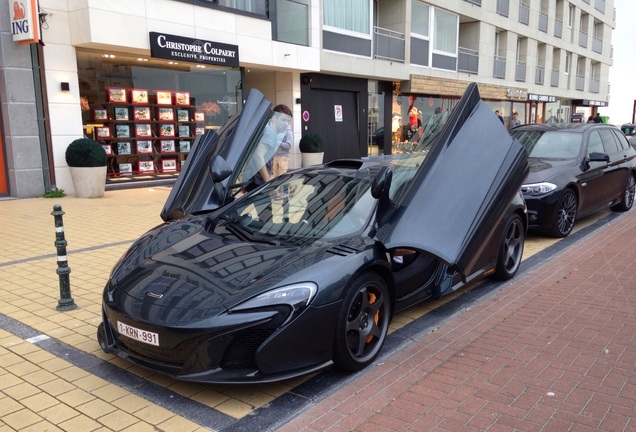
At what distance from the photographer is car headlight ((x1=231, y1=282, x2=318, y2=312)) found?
318 centimetres

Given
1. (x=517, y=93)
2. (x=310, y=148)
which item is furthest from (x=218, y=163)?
(x=517, y=93)

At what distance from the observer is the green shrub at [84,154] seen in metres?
11.7

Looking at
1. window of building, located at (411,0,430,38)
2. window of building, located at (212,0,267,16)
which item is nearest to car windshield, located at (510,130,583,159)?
window of building, located at (212,0,267,16)

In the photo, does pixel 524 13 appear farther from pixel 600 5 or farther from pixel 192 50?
pixel 192 50

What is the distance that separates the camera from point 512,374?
12.0ft

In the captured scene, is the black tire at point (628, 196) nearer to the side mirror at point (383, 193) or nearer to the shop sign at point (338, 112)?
the side mirror at point (383, 193)

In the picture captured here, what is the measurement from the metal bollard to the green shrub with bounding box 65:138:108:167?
7.53 meters

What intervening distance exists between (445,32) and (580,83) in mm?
20844

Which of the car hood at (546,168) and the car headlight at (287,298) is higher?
the car hood at (546,168)

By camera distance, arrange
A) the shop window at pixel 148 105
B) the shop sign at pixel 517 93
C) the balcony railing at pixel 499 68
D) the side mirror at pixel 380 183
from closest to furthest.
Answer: the side mirror at pixel 380 183, the shop window at pixel 148 105, the balcony railing at pixel 499 68, the shop sign at pixel 517 93

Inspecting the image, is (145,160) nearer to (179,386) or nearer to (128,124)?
(128,124)

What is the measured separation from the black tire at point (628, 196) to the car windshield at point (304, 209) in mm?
7907

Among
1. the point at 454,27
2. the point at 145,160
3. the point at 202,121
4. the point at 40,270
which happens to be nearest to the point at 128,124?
the point at 145,160

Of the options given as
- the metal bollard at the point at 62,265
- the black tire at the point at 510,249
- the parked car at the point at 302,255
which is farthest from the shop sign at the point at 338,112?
the metal bollard at the point at 62,265
